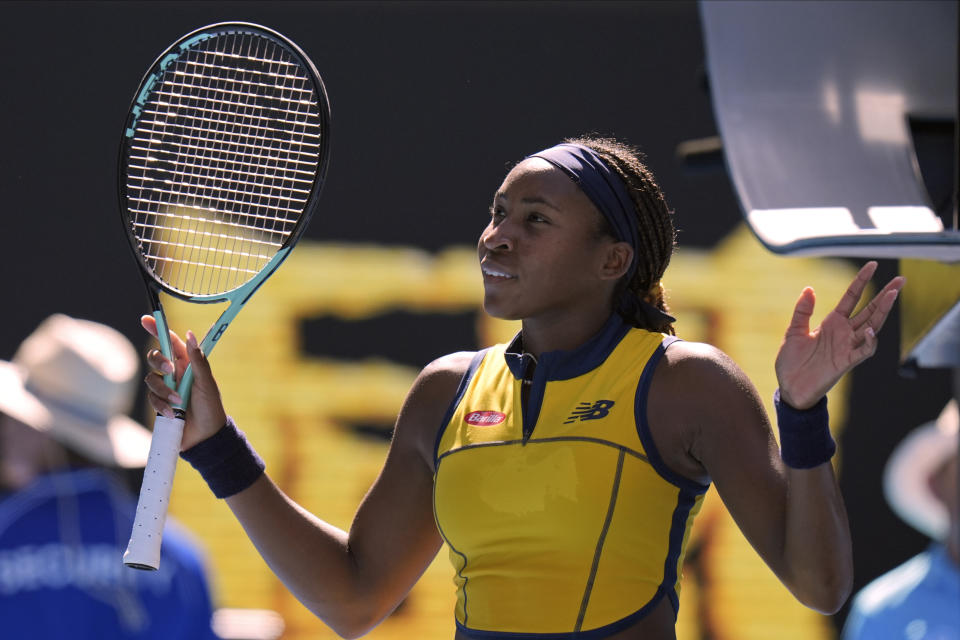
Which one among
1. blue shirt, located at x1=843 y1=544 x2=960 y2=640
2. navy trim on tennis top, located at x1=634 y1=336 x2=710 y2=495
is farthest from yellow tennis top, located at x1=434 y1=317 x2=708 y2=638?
blue shirt, located at x1=843 y1=544 x2=960 y2=640

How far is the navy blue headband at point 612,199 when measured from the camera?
90.2 inches

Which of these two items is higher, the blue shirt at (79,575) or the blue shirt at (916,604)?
the blue shirt at (79,575)

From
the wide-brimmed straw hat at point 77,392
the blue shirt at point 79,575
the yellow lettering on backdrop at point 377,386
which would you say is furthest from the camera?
the yellow lettering on backdrop at point 377,386

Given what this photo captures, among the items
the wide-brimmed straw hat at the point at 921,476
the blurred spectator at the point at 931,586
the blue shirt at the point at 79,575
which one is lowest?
the wide-brimmed straw hat at the point at 921,476

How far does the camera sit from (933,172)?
2.23 metres

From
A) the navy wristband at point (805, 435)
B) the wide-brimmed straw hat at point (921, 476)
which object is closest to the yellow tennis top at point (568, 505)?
the navy wristband at point (805, 435)

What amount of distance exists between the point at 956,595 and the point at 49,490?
8.16 ft

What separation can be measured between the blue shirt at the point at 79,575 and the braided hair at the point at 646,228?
1.84 metres

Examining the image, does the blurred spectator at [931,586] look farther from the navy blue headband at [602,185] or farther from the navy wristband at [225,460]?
the navy wristband at [225,460]

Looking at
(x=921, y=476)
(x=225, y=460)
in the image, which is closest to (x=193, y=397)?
(x=225, y=460)

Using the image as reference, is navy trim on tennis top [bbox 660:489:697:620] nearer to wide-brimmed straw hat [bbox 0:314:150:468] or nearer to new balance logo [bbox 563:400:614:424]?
new balance logo [bbox 563:400:614:424]

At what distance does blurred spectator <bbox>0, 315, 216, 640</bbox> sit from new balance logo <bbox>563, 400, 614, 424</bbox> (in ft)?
6.16

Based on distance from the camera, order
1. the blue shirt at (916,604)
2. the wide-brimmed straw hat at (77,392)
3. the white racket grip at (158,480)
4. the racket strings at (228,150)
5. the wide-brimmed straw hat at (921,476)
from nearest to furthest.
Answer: the white racket grip at (158,480) → the racket strings at (228,150) → the blue shirt at (916,604) → the wide-brimmed straw hat at (77,392) → the wide-brimmed straw hat at (921,476)

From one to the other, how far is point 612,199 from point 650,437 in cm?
47
